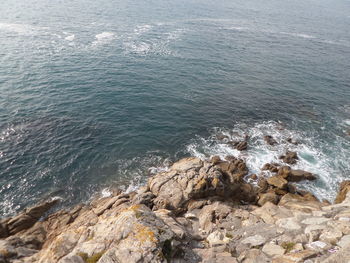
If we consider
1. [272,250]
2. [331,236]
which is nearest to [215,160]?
[272,250]

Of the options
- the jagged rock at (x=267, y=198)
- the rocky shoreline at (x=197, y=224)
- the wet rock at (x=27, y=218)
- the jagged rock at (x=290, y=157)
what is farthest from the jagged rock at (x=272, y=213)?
the wet rock at (x=27, y=218)

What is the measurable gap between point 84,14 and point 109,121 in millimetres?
85804

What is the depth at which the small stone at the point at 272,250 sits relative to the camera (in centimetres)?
1371

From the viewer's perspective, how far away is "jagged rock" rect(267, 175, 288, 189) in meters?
32.2

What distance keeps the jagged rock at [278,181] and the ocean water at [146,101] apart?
3.51 meters

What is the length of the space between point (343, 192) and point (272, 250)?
21983 mm

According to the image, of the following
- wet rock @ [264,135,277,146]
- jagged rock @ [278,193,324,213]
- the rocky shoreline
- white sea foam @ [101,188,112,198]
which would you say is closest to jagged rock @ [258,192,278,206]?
the rocky shoreline

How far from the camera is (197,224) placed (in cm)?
2338

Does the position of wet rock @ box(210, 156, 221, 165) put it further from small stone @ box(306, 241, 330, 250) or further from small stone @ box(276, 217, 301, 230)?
small stone @ box(306, 241, 330, 250)

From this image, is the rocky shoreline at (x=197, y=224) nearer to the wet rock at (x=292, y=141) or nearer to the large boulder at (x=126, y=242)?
the large boulder at (x=126, y=242)

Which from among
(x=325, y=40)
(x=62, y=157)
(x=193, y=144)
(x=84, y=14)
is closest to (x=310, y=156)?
(x=193, y=144)

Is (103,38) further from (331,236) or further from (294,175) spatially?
(331,236)

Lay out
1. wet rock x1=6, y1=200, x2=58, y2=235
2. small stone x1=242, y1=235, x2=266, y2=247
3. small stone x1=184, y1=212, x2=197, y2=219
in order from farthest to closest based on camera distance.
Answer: wet rock x1=6, y1=200, x2=58, y2=235 → small stone x1=184, y1=212, x2=197, y2=219 → small stone x1=242, y1=235, x2=266, y2=247

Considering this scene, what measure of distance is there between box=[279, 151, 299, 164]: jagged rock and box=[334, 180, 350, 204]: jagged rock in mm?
7029
